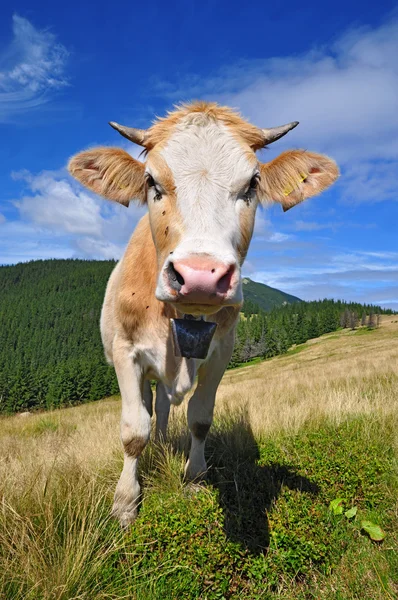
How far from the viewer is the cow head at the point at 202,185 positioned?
2.74 metres

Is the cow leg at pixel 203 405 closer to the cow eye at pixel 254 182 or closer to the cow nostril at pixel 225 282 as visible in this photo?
the cow eye at pixel 254 182

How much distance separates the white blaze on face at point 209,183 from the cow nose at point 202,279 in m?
0.06

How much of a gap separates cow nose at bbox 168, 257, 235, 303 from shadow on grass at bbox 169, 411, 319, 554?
2.48 m

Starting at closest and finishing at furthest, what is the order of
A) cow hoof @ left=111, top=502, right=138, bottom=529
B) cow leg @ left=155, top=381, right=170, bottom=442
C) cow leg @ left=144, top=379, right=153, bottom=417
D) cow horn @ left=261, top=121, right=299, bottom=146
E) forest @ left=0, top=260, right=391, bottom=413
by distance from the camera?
cow hoof @ left=111, top=502, right=138, bottom=529
cow horn @ left=261, top=121, right=299, bottom=146
cow leg @ left=144, top=379, right=153, bottom=417
cow leg @ left=155, top=381, right=170, bottom=442
forest @ left=0, top=260, right=391, bottom=413

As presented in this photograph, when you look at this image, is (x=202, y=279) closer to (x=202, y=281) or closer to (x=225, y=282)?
(x=202, y=281)

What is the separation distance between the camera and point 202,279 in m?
2.63

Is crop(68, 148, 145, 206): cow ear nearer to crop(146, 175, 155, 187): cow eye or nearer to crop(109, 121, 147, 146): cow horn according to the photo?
crop(109, 121, 147, 146): cow horn

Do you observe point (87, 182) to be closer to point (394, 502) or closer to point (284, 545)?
point (284, 545)

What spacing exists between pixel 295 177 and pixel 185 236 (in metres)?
1.96

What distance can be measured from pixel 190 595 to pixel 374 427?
138 inches

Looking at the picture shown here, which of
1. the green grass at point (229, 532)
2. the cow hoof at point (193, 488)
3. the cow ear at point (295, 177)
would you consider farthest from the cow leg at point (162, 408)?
the cow ear at point (295, 177)

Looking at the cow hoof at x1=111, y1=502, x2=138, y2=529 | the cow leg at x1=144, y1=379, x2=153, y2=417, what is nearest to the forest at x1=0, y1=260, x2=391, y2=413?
the cow leg at x1=144, y1=379, x2=153, y2=417

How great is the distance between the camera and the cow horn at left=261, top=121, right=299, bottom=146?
4164 millimetres

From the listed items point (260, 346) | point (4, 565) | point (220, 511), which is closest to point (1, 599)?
point (4, 565)
